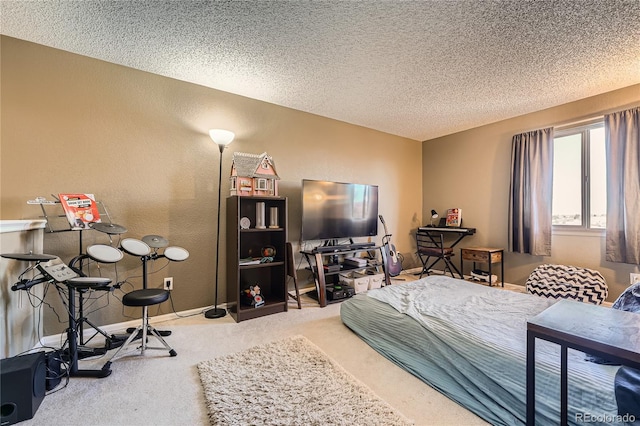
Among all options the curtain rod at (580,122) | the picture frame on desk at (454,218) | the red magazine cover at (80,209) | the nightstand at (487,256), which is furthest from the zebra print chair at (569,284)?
the red magazine cover at (80,209)

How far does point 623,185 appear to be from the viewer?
9.37 feet

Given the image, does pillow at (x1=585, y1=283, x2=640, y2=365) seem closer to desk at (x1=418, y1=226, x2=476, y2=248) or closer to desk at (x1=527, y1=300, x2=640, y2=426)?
desk at (x1=527, y1=300, x2=640, y2=426)

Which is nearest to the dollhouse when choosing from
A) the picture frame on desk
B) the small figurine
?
the small figurine

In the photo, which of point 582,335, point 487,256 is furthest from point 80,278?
point 487,256

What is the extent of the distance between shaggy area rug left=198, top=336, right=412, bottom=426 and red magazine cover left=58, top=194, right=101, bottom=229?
1.48m

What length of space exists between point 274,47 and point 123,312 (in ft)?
9.22

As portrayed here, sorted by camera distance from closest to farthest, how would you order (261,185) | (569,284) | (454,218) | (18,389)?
1. (18,389)
2. (261,185)
3. (569,284)
4. (454,218)

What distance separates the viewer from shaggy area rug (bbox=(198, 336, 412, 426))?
1335 mm

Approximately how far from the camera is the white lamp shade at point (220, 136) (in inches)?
105

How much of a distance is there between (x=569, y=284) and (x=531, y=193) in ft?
4.05

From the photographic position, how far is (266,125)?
10.8 ft

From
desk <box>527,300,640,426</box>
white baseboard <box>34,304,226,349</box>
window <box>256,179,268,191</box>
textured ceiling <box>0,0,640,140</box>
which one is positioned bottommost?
white baseboard <box>34,304,226,349</box>

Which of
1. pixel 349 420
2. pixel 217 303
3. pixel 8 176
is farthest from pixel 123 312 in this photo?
pixel 349 420

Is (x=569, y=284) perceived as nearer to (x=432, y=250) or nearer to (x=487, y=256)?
(x=487, y=256)
